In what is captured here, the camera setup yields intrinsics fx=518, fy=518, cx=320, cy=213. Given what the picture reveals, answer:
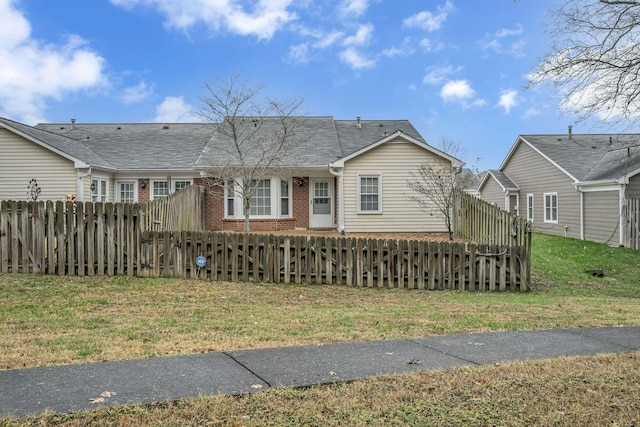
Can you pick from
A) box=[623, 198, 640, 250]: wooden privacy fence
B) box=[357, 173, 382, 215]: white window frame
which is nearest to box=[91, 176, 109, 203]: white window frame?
box=[357, 173, 382, 215]: white window frame

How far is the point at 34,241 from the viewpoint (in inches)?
434

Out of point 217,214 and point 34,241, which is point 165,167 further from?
point 34,241

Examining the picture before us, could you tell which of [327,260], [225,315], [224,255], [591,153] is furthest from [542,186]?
[225,315]

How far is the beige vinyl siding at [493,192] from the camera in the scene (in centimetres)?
3150

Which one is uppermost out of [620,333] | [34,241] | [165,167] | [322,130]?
[322,130]

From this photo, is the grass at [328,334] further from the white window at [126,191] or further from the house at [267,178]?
the white window at [126,191]

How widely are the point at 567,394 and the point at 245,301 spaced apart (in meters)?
6.07

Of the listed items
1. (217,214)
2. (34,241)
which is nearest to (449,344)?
(34,241)

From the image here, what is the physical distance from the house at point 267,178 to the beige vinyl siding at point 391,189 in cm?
4

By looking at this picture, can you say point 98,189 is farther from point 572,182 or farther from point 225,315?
point 572,182

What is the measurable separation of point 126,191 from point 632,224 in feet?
69.8

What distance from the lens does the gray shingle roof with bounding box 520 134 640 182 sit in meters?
22.1

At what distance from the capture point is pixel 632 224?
20281 millimetres

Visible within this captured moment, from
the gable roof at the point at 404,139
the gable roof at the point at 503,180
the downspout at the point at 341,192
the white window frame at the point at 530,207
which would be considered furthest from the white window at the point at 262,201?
the white window frame at the point at 530,207
